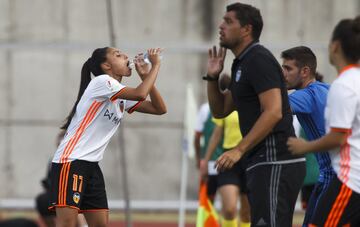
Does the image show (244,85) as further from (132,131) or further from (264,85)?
(132,131)

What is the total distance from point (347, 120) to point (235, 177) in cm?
632

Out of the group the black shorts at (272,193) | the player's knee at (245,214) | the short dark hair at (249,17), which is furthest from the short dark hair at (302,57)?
the player's knee at (245,214)

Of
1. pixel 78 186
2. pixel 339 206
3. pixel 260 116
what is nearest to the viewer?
pixel 339 206

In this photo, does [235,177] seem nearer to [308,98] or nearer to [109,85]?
[109,85]

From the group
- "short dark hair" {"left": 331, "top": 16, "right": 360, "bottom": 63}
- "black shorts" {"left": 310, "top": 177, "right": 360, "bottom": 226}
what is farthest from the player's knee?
"short dark hair" {"left": 331, "top": 16, "right": 360, "bottom": 63}

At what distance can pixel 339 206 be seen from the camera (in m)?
7.22

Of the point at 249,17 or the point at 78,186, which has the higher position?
the point at 249,17

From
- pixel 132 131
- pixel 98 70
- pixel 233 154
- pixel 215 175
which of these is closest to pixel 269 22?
pixel 132 131

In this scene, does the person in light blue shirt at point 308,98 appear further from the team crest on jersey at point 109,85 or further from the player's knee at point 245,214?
the player's knee at point 245,214

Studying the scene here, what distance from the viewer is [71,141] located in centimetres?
906

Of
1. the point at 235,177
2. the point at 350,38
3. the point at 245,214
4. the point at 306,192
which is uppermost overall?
the point at 350,38

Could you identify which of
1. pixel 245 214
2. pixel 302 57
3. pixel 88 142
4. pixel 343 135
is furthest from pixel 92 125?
pixel 245 214

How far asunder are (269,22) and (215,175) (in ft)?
17.4

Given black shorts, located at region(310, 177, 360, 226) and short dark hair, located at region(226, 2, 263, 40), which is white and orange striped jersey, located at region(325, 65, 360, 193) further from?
short dark hair, located at region(226, 2, 263, 40)
